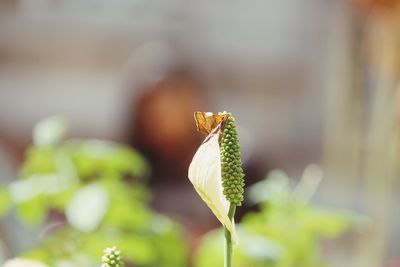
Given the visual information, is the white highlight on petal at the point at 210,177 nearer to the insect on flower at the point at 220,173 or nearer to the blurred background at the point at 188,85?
the insect on flower at the point at 220,173

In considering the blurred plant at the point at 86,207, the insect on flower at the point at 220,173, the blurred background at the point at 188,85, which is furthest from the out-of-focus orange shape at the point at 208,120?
the blurred background at the point at 188,85

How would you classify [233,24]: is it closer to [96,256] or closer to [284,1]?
[284,1]

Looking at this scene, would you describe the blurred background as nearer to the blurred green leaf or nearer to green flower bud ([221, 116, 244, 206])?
the blurred green leaf

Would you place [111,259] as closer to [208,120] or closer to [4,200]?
[208,120]

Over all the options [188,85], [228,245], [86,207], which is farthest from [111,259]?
[188,85]

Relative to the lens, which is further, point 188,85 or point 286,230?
point 188,85

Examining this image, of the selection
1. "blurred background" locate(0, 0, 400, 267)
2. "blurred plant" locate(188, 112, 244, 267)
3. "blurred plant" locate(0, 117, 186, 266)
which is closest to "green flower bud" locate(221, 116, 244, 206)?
"blurred plant" locate(188, 112, 244, 267)

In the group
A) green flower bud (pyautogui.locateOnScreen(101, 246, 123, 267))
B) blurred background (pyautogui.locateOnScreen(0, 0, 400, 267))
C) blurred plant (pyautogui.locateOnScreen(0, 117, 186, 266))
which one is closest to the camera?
green flower bud (pyautogui.locateOnScreen(101, 246, 123, 267))

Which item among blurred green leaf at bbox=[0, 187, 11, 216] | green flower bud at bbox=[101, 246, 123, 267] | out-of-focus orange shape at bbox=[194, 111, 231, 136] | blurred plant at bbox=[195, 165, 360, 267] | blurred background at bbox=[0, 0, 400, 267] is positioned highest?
blurred background at bbox=[0, 0, 400, 267]
